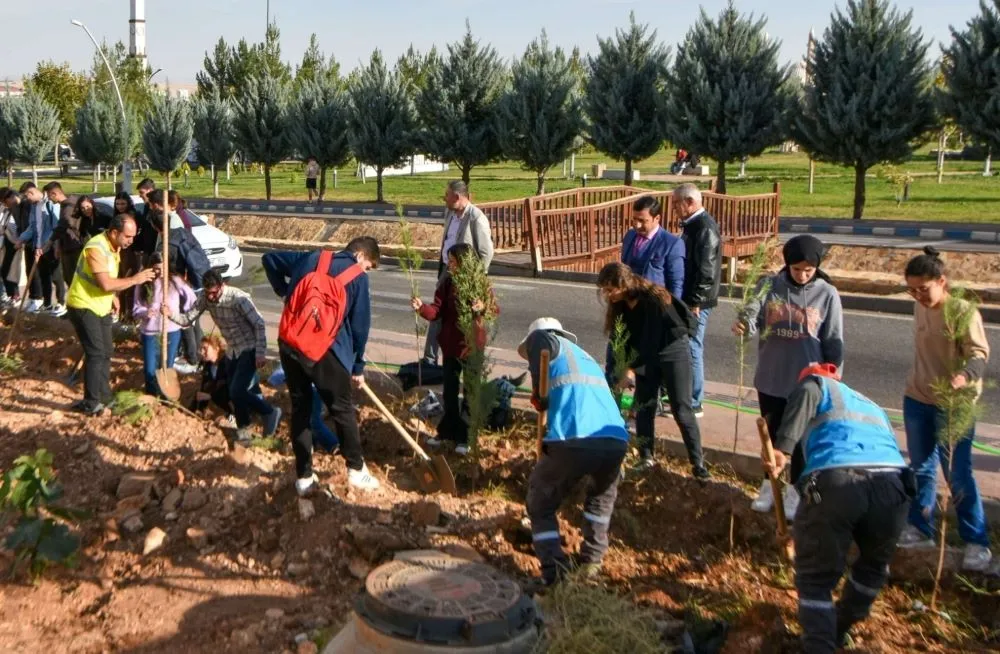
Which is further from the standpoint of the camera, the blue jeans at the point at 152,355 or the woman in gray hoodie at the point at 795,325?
the blue jeans at the point at 152,355

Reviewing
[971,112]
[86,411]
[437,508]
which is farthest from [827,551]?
[971,112]

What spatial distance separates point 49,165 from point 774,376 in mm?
75759

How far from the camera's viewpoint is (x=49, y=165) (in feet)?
241

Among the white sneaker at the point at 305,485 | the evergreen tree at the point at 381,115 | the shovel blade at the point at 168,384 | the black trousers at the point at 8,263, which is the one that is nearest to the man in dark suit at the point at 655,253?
the white sneaker at the point at 305,485

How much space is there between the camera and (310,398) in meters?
6.20

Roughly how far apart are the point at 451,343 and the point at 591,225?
1053cm

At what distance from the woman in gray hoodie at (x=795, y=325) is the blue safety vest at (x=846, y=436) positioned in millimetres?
1277

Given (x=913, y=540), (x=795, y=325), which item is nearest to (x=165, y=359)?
(x=795, y=325)

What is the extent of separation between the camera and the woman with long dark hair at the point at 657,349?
6121mm

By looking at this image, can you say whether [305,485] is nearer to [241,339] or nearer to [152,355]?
[241,339]

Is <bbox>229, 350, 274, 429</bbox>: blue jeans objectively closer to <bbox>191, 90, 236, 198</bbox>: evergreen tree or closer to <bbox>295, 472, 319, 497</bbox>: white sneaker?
<bbox>295, 472, 319, 497</bbox>: white sneaker

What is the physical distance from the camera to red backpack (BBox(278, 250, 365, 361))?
19.3ft

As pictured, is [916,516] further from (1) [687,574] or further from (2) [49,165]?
(2) [49,165]

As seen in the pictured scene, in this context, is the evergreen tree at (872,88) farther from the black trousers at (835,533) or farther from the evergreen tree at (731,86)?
the black trousers at (835,533)
